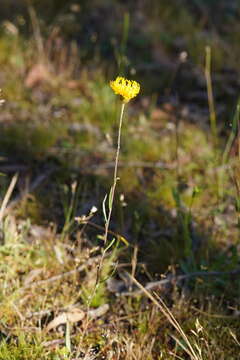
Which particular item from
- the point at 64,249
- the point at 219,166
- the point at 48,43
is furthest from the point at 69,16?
the point at 64,249

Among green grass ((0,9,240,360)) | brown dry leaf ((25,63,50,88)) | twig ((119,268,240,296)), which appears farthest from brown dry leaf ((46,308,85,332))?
brown dry leaf ((25,63,50,88))

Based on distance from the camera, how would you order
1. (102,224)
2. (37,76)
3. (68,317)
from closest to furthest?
(68,317)
(102,224)
(37,76)

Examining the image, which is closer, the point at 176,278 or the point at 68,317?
the point at 68,317

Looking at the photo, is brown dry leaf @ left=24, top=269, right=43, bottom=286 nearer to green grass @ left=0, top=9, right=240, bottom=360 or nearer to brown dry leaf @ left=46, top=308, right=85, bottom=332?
green grass @ left=0, top=9, right=240, bottom=360

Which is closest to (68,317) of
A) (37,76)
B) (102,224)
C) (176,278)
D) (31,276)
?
(31,276)

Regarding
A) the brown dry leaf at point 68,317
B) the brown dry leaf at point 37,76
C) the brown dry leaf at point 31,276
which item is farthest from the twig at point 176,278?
the brown dry leaf at point 37,76

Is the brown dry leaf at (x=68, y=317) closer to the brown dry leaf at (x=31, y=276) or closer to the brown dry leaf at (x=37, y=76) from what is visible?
the brown dry leaf at (x=31, y=276)

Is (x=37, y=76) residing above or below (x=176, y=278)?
above

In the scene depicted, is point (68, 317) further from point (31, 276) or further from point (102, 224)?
point (102, 224)
